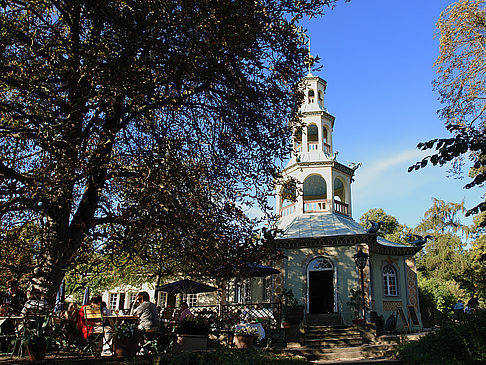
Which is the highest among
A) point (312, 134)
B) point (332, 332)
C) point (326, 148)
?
point (312, 134)

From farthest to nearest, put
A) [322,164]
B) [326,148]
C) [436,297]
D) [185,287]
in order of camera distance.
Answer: [436,297] → [326,148] → [322,164] → [185,287]

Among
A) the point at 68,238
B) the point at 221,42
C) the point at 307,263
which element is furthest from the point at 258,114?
the point at 307,263

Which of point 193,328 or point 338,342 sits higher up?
point 193,328

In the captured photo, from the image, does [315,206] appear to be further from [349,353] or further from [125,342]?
[125,342]

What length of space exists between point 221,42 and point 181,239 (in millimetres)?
4489

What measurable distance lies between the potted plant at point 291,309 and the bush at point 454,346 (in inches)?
279

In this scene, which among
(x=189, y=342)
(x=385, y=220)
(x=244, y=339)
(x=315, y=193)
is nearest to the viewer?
(x=189, y=342)

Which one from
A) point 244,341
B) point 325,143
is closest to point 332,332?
point 244,341

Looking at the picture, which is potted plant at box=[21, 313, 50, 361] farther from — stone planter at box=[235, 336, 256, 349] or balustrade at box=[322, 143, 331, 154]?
balustrade at box=[322, 143, 331, 154]

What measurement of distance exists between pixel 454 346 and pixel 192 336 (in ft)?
18.8

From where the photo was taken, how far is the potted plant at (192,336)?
9867mm

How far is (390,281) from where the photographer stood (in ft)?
71.5

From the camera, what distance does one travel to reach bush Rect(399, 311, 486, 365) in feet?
25.4

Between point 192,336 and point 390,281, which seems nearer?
point 192,336
